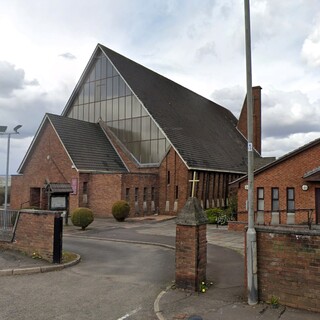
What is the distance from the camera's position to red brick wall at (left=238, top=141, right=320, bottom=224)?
64.8ft

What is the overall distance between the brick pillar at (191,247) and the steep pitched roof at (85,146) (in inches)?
837

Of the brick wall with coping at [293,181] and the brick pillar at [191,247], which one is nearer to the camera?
the brick pillar at [191,247]

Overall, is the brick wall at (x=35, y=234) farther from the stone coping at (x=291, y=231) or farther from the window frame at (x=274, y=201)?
the window frame at (x=274, y=201)

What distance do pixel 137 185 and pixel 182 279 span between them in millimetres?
21108

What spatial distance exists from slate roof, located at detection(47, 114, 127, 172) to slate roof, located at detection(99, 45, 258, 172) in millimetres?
5389

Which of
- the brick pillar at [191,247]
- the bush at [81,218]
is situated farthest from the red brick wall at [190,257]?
the bush at [81,218]

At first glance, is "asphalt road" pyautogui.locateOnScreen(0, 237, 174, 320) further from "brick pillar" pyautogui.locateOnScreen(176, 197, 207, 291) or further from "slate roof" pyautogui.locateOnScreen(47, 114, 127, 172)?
"slate roof" pyautogui.locateOnScreen(47, 114, 127, 172)

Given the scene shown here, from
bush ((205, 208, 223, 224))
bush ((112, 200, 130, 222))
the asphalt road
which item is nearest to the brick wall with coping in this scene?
bush ((205, 208, 223, 224))

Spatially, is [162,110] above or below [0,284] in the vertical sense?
above

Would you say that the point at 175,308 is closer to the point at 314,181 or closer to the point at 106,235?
the point at 106,235

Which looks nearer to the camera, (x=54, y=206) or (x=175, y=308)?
(x=175, y=308)

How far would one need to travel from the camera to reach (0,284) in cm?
913

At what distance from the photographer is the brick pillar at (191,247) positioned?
8359mm

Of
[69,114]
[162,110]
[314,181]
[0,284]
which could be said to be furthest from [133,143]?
[0,284]
